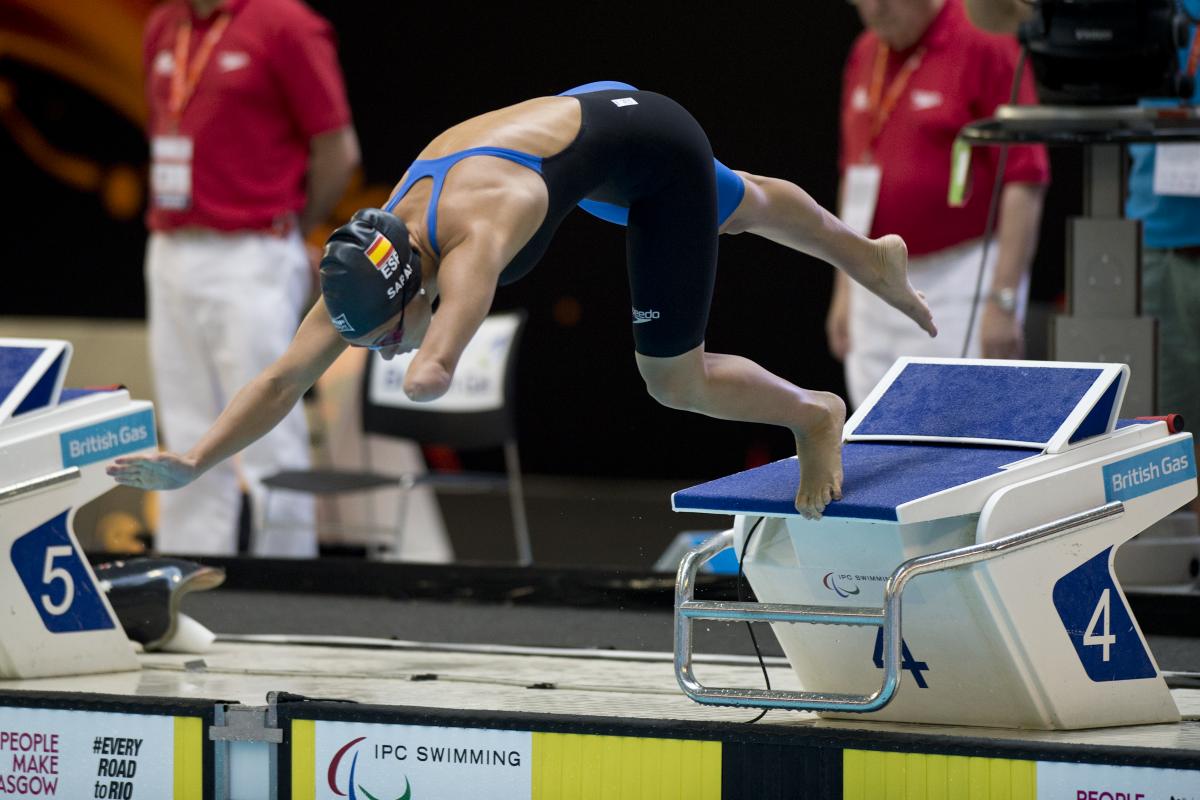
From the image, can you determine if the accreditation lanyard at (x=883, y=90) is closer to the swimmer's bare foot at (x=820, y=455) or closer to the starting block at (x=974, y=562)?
the starting block at (x=974, y=562)

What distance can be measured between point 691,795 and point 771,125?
4.15 metres

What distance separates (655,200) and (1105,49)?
1.58 meters

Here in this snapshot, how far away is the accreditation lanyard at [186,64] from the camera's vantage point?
6.15 metres

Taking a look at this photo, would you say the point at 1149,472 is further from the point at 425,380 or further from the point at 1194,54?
the point at 1194,54

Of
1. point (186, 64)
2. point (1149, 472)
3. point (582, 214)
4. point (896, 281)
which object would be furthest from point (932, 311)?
point (582, 214)

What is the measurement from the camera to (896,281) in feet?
13.1

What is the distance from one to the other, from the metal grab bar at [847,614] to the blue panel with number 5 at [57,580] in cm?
161

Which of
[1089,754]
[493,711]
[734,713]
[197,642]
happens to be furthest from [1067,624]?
[197,642]

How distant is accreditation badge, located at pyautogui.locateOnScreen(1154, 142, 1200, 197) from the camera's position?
5.02m

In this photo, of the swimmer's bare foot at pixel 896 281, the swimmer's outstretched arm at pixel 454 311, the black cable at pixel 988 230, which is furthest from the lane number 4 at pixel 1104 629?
the black cable at pixel 988 230

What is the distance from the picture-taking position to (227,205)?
6129 millimetres

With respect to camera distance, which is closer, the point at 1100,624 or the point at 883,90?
the point at 1100,624

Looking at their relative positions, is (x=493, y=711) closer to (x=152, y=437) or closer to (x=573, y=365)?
(x=152, y=437)

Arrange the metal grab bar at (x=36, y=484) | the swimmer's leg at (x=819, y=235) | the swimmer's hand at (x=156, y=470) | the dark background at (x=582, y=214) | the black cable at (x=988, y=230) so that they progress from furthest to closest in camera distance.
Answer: the dark background at (x=582, y=214) < the black cable at (x=988, y=230) < the metal grab bar at (x=36, y=484) < the swimmer's leg at (x=819, y=235) < the swimmer's hand at (x=156, y=470)
